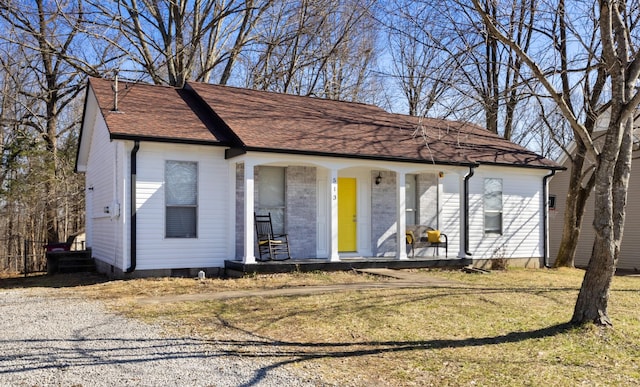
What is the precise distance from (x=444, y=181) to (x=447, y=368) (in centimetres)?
1031

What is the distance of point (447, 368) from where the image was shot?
566 cm

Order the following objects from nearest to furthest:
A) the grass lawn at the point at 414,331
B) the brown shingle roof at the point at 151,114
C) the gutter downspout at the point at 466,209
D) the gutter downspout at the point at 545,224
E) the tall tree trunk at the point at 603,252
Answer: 1. the grass lawn at the point at 414,331
2. the tall tree trunk at the point at 603,252
3. the brown shingle roof at the point at 151,114
4. the gutter downspout at the point at 466,209
5. the gutter downspout at the point at 545,224

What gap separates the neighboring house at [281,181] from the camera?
38.8 ft

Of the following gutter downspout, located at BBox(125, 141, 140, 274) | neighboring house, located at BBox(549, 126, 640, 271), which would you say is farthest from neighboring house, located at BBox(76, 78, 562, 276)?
neighboring house, located at BBox(549, 126, 640, 271)

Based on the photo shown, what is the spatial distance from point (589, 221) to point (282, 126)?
1436 cm

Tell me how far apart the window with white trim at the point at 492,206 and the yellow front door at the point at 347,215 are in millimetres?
4111

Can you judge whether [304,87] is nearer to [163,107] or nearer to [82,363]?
[163,107]

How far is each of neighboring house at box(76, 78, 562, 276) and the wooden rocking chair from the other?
26 cm

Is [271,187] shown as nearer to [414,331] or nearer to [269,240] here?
[269,240]

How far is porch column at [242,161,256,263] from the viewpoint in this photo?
11.8 m

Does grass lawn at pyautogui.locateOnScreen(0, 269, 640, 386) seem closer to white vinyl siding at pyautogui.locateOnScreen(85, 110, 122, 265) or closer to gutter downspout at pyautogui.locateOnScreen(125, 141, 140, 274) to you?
gutter downspout at pyautogui.locateOnScreen(125, 141, 140, 274)

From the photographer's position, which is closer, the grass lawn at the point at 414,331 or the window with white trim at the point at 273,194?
the grass lawn at the point at 414,331

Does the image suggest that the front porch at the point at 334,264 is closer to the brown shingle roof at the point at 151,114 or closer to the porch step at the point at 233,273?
the porch step at the point at 233,273

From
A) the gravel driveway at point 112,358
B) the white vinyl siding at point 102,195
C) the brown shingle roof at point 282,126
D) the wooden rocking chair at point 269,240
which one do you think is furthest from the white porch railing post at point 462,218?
the gravel driveway at point 112,358
